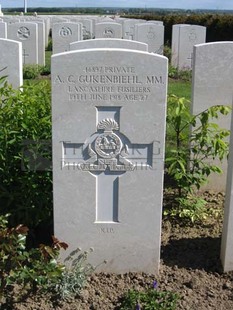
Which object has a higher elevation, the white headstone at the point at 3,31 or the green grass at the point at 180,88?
the white headstone at the point at 3,31

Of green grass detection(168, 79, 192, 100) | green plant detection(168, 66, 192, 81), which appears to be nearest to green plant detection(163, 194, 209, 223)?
green grass detection(168, 79, 192, 100)

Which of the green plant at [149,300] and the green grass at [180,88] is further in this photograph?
the green grass at [180,88]

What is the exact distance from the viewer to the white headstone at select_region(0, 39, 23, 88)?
16.8 ft

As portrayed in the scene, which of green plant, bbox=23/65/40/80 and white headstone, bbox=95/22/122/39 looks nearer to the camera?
green plant, bbox=23/65/40/80

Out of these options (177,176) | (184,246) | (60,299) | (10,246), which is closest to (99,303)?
(60,299)

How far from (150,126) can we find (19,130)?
1106 millimetres

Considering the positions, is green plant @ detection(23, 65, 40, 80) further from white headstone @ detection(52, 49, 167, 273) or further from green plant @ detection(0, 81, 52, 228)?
white headstone @ detection(52, 49, 167, 273)

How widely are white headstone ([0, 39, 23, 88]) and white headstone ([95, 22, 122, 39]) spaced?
33.9ft

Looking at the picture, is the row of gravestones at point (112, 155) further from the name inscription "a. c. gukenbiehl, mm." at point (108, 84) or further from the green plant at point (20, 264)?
the green plant at point (20, 264)

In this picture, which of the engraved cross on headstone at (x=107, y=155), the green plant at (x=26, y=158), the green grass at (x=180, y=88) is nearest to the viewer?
the engraved cross on headstone at (x=107, y=155)

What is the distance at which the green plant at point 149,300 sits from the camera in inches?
132

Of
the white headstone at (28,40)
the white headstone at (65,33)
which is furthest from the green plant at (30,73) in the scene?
the white headstone at (65,33)

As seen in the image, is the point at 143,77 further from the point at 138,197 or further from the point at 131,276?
the point at 131,276

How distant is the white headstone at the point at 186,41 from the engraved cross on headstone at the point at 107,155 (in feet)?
35.2
